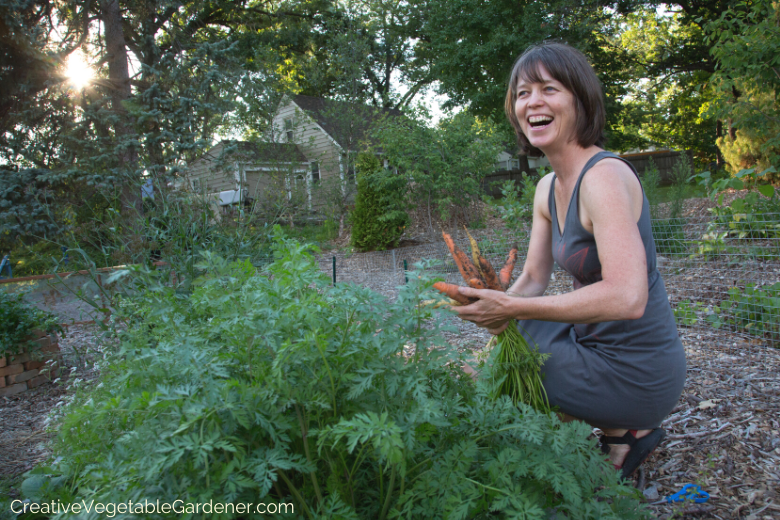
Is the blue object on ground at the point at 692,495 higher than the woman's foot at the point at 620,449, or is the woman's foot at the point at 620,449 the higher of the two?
the woman's foot at the point at 620,449

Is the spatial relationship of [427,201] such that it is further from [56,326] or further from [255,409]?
[255,409]

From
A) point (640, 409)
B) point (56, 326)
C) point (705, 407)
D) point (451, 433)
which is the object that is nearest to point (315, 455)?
point (451, 433)

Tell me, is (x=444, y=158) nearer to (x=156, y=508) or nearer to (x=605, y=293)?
(x=605, y=293)

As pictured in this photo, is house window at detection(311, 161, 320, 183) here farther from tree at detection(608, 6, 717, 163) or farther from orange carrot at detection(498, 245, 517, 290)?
orange carrot at detection(498, 245, 517, 290)

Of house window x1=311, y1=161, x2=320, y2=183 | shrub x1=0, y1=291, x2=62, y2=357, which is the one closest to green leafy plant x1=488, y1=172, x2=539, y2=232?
shrub x1=0, y1=291, x2=62, y2=357

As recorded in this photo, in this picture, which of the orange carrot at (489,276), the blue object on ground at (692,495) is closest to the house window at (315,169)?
the orange carrot at (489,276)

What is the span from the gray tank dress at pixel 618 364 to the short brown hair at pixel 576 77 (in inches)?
6.2

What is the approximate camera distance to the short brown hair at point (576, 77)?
1756mm

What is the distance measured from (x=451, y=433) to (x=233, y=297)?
0.62 meters

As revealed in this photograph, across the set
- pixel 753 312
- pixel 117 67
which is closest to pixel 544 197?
pixel 753 312

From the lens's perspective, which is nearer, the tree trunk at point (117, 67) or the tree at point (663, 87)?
the tree trunk at point (117, 67)

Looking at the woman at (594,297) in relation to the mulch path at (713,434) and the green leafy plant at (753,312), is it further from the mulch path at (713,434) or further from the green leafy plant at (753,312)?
the green leafy plant at (753,312)

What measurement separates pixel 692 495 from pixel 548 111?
1.56 meters

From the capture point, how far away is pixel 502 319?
5.09ft
